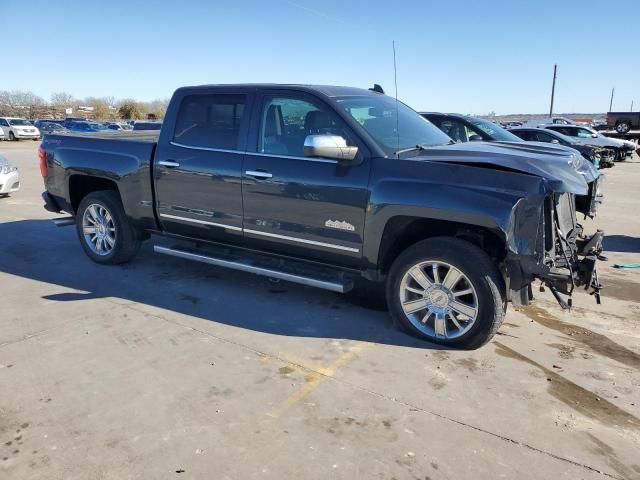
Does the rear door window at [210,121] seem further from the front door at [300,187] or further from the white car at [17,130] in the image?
the white car at [17,130]

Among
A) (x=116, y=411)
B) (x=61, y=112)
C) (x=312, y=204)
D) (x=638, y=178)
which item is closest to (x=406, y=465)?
(x=116, y=411)

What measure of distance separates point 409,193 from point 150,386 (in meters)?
2.27

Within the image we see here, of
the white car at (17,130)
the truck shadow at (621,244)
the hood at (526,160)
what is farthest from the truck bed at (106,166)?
the white car at (17,130)

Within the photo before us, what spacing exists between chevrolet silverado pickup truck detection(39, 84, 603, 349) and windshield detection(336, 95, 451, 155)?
0.06 feet

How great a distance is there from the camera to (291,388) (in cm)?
341

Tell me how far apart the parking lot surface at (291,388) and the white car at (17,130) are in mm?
34939

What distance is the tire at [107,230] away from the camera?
19.1 feet

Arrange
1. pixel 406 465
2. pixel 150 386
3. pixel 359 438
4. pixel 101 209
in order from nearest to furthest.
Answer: pixel 406 465, pixel 359 438, pixel 150 386, pixel 101 209

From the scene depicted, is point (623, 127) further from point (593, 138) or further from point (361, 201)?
point (361, 201)

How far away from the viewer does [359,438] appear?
2889mm

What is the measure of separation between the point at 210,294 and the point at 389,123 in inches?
93.1

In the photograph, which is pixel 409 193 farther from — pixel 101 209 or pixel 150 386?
pixel 101 209

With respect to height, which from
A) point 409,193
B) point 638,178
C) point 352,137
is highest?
point 352,137

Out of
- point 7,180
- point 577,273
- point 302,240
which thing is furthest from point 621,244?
point 7,180
